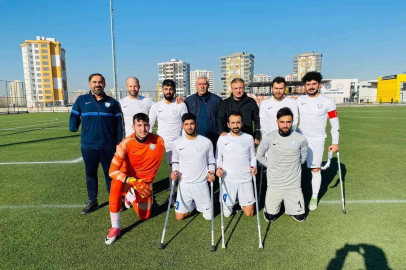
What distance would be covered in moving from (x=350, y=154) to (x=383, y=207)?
4.20 m

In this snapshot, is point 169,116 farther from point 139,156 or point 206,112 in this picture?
point 139,156

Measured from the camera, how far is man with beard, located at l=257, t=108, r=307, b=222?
373cm

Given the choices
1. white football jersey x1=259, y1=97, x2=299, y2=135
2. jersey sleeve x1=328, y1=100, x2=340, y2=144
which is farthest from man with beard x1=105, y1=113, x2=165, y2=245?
jersey sleeve x1=328, y1=100, x2=340, y2=144

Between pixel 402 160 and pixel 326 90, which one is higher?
pixel 326 90

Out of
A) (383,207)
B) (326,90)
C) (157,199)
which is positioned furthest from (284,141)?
(326,90)

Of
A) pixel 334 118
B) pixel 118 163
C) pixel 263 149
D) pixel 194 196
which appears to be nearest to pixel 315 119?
pixel 334 118

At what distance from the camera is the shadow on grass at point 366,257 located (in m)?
2.68

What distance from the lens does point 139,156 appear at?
3.82 metres

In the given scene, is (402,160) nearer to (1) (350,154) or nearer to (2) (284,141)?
(1) (350,154)

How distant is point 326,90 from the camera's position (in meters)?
57.5

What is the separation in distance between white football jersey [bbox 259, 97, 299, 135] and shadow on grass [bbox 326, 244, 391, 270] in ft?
6.50

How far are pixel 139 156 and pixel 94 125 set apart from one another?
2.95ft

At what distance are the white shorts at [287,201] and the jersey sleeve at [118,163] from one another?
7.09 ft

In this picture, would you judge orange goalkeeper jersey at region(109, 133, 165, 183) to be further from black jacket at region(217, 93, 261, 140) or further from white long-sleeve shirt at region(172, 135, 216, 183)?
black jacket at region(217, 93, 261, 140)
